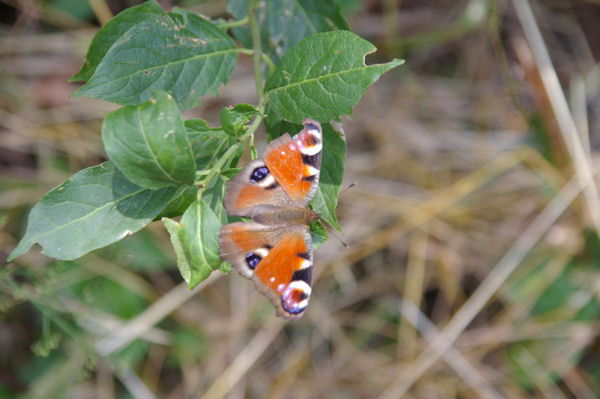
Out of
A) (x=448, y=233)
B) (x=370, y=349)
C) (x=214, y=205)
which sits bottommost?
(x=370, y=349)

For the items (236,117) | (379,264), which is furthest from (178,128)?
(379,264)

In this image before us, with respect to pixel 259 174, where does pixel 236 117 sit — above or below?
above

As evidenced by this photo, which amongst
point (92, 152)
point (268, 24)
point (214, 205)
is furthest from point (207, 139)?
point (92, 152)

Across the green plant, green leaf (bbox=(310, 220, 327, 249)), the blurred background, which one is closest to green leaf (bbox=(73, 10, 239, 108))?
the green plant

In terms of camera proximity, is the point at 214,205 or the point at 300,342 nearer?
the point at 214,205

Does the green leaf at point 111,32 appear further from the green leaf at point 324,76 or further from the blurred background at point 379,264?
the blurred background at point 379,264

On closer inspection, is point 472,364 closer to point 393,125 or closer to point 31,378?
point 393,125

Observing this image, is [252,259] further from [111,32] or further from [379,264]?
Result: [379,264]

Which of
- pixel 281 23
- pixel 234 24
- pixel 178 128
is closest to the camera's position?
pixel 178 128
